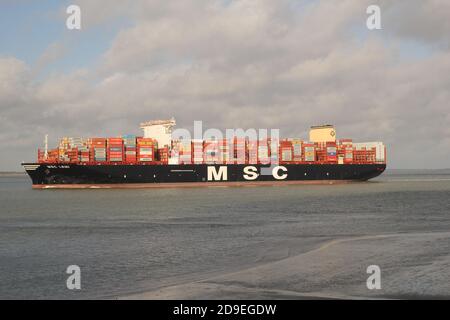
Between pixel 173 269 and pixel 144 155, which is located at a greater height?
pixel 144 155

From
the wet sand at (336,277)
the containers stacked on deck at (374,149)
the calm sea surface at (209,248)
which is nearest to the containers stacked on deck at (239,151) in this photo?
the containers stacked on deck at (374,149)

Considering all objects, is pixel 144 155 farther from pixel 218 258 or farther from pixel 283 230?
pixel 218 258

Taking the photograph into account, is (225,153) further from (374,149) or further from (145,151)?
(374,149)

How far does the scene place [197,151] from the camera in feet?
225

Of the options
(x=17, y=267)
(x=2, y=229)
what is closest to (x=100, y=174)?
(x=2, y=229)

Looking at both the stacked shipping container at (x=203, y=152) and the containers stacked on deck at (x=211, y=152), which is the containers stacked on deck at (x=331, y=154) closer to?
the stacked shipping container at (x=203, y=152)

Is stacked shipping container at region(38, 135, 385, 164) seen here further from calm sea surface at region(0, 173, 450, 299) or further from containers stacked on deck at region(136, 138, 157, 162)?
calm sea surface at region(0, 173, 450, 299)

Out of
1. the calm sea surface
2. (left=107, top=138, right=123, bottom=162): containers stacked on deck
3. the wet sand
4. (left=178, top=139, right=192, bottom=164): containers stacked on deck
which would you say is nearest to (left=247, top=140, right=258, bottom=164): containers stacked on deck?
(left=178, top=139, right=192, bottom=164): containers stacked on deck

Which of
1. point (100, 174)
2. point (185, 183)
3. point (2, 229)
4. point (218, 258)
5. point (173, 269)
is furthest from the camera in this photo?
point (185, 183)

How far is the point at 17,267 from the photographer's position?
16094 millimetres

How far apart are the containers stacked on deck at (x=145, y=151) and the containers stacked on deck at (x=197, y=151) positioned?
5.71 m

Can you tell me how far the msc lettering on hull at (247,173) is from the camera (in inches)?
2687
